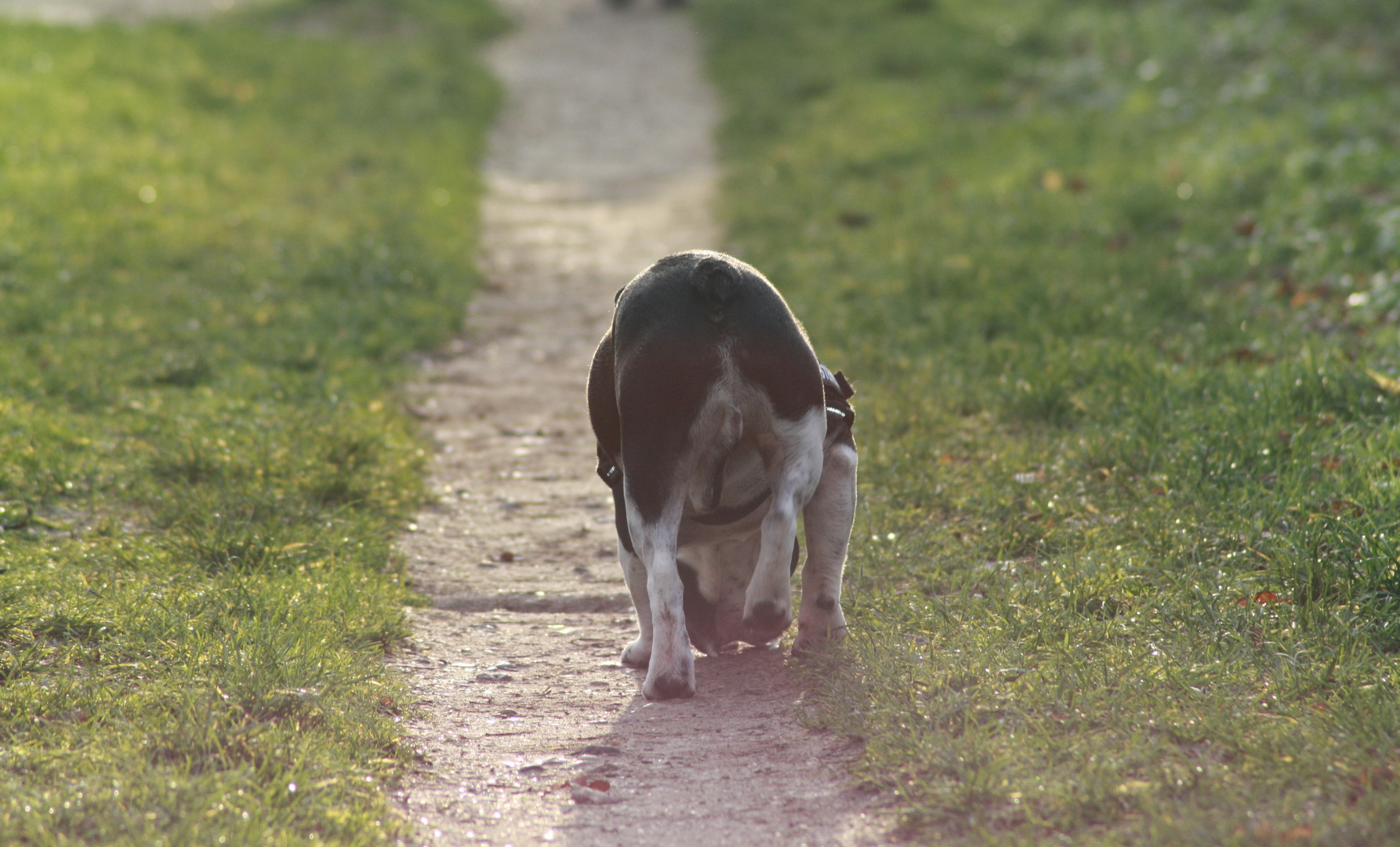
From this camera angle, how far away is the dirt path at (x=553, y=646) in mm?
3080

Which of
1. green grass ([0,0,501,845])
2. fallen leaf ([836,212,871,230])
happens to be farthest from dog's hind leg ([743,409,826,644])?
fallen leaf ([836,212,871,230])

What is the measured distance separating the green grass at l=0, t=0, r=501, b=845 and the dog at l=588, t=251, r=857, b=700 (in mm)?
825

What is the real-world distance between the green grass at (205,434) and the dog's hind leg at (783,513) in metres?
1.03

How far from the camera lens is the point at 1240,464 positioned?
4.91 meters

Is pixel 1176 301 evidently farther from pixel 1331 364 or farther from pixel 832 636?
pixel 832 636

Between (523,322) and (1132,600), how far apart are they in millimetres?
5147

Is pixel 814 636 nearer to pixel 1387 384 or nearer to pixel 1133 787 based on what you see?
pixel 1133 787

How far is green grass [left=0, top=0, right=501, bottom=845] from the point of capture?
3.11 m

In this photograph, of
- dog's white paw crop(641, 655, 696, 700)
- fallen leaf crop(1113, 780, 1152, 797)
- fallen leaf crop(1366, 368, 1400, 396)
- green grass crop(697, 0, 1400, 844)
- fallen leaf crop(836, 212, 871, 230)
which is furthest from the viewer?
fallen leaf crop(836, 212, 871, 230)

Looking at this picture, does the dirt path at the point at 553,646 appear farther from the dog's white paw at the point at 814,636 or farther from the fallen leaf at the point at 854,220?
the fallen leaf at the point at 854,220

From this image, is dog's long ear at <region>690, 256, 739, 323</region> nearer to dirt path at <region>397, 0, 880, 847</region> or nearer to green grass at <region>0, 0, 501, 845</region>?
dirt path at <region>397, 0, 880, 847</region>

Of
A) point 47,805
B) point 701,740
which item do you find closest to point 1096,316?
point 701,740

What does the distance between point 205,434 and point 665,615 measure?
2944 mm

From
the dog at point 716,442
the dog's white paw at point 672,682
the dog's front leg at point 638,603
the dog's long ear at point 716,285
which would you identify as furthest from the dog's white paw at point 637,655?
the dog's long ear at point 716,285
